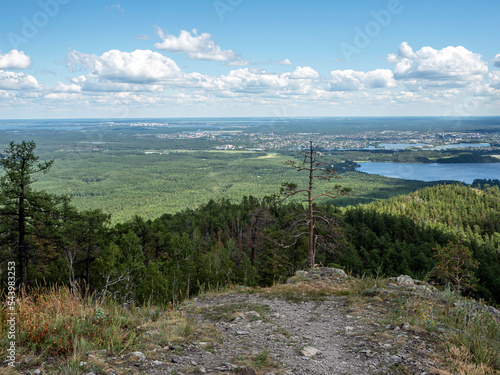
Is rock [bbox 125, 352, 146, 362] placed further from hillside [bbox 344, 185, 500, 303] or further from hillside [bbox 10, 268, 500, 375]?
hillside [bbox 344, 185, 500, 303]

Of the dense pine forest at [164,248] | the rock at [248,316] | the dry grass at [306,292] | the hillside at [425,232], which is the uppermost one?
the rock at [248,316]

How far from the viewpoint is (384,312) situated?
746cm

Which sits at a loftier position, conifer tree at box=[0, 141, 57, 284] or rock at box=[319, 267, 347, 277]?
conifer tree at box=[0, 141, 57, 284]

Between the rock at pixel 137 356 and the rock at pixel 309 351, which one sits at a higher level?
the rock at pixel 137 356

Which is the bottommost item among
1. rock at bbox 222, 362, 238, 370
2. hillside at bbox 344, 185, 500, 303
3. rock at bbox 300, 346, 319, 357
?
hillside at bbox 344, 185, 500, 303

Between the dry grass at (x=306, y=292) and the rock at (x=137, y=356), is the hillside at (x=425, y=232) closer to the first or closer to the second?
the dry grass at (x=306, y=292)

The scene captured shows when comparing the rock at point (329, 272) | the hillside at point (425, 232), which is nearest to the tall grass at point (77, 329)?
the rock at point (329, 272)

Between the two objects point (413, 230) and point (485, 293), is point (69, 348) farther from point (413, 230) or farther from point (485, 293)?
point (413, 230)

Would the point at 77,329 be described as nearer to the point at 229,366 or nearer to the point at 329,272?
the point at 229,366

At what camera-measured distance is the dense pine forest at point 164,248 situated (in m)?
16.3

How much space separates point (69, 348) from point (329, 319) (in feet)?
17.4

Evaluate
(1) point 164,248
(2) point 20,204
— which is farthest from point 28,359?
(1) point 164,248

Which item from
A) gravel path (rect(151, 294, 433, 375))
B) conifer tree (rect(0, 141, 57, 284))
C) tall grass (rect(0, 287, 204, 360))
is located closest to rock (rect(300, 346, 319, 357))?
gravel path (rect(151, 294, 433, 375))

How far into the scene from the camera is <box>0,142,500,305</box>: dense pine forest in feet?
53.4
